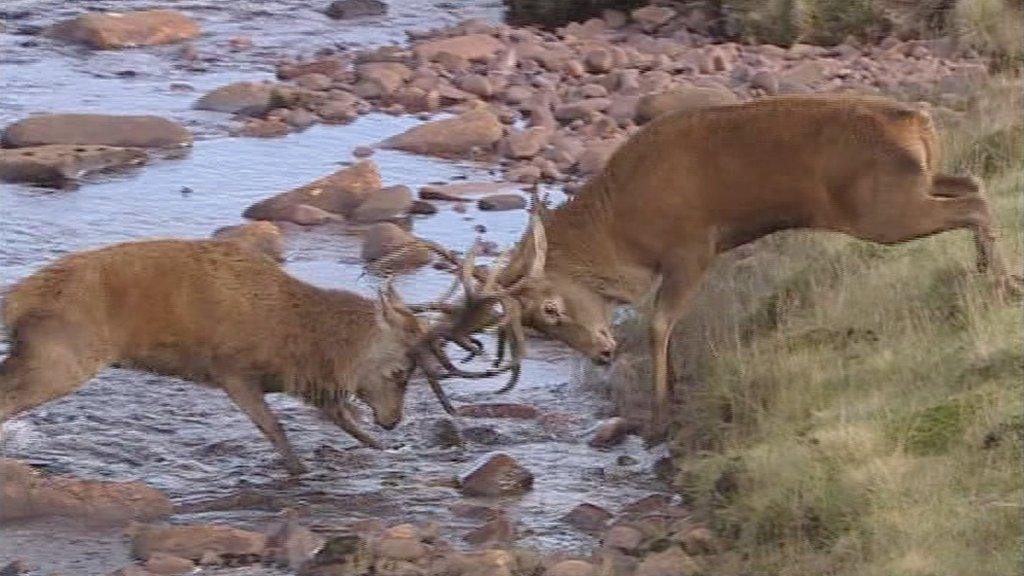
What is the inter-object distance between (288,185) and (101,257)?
632 cm

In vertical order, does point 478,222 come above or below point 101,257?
below

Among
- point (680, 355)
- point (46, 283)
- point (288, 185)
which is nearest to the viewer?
point (46, 283)

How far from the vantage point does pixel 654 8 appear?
2242cm

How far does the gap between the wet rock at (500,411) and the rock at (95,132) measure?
6.90m

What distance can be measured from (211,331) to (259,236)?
4183 mm

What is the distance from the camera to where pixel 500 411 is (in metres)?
11.5

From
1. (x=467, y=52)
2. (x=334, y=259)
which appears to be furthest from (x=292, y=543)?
(x=467, y=52)

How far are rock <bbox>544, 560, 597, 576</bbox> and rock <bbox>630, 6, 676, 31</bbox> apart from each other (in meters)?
13.9

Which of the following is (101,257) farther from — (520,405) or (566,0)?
(566,0)

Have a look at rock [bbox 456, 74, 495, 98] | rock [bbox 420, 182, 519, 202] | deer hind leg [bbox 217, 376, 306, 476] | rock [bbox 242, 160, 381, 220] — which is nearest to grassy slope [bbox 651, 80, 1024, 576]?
deer hind leg [bbox 217, 376, 306, 476]

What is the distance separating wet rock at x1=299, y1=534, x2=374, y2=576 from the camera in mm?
8797

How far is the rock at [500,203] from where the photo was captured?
15883 mm

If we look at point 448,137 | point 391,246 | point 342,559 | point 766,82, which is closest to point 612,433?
point 342,559

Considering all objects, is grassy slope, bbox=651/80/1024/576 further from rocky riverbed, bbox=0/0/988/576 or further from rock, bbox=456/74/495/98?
rock, bbox=456/74/495/98
